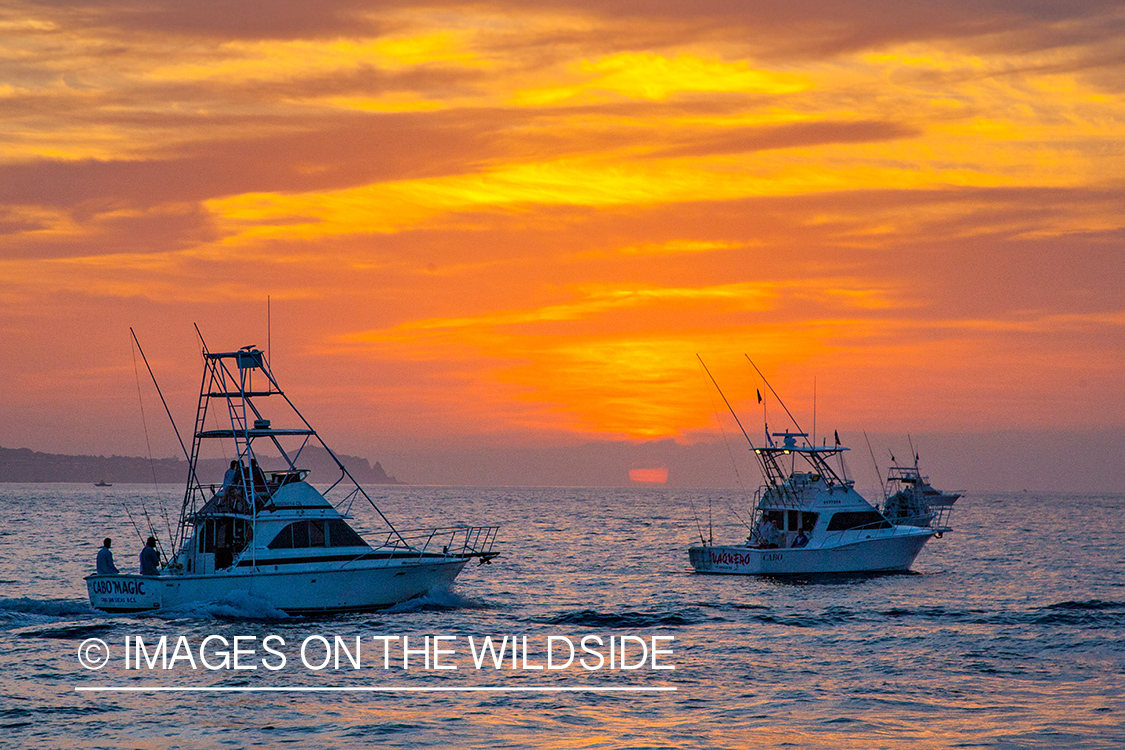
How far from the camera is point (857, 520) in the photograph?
1897 inches

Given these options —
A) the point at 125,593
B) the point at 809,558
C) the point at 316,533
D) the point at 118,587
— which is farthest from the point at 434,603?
the point at 809,558

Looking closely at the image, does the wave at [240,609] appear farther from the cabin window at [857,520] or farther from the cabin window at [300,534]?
the cabin window at [857,520]

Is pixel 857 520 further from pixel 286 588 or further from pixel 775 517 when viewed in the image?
pixel 286 588

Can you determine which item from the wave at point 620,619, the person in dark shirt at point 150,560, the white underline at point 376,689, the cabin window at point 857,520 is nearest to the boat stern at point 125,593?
the person in dark shirt at point 150,560

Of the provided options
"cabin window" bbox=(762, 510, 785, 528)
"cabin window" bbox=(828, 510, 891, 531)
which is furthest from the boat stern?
"cabin window" bbox=(828, 510, 891, 531)

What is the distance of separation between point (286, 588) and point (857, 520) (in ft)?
81.9

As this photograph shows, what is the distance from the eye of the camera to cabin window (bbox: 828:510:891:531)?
156ft

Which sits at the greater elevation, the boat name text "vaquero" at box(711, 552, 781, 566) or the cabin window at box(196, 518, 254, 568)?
the cabin window at box(196, 518, 254, 568)

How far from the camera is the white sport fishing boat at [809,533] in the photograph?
46594 mm

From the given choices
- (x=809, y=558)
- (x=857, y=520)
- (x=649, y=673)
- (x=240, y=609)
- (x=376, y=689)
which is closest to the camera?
(x=376, y=689)

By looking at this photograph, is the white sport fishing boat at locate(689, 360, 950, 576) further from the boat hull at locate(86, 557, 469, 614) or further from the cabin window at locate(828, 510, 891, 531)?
the boat hull at locate(86, 557, 469, 614)

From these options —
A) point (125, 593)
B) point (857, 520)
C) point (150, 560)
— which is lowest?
point (125, 593)

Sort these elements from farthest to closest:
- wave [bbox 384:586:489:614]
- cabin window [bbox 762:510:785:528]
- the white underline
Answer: cabin window [bbox 762:510:785:528], wave [bbox 384:586:489:614], the white underline

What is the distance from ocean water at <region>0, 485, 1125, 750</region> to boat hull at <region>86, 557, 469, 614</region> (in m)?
0.43
